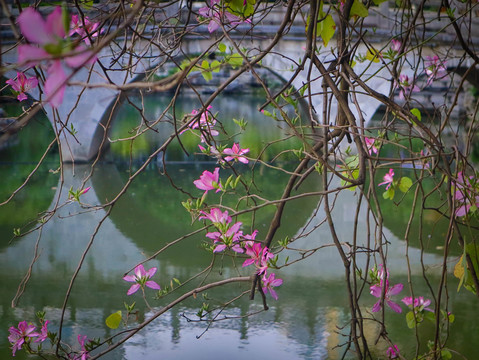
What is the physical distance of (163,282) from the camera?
296 centimetres

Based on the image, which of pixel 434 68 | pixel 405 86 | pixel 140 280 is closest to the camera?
pixel 140 280

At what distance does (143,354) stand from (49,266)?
121 centimetres

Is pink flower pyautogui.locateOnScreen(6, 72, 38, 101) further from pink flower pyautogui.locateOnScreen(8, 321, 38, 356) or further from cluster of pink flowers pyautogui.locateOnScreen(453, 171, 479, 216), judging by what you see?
cluster of pink flowers pyautogui.locateOnScreen(453, 171, 479, 216)

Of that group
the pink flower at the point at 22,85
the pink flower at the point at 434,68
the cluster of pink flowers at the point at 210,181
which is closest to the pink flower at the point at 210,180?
the cluster of pink flowers at the point at 210,181

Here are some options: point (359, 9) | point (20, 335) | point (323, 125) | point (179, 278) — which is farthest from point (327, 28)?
point (179, 278)

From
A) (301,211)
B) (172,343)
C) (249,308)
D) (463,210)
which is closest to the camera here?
(463,210)

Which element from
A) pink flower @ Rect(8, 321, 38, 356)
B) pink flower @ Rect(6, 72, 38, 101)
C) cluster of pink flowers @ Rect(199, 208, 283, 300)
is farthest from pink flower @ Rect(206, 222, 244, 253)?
pink flower @ Rect(6, 72, 38, 101)

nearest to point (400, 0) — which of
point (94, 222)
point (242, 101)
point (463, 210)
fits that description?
point (463, 210)

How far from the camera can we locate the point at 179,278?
3.01 metres

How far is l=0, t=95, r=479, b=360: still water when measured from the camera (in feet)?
7.30

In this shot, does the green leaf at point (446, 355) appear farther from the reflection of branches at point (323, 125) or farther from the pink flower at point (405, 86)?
the pink flower at point (405, 86)

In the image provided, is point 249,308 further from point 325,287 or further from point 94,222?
point 94,222

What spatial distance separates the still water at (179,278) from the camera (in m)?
2.23

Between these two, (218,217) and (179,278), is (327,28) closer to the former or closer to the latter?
(218,217)
